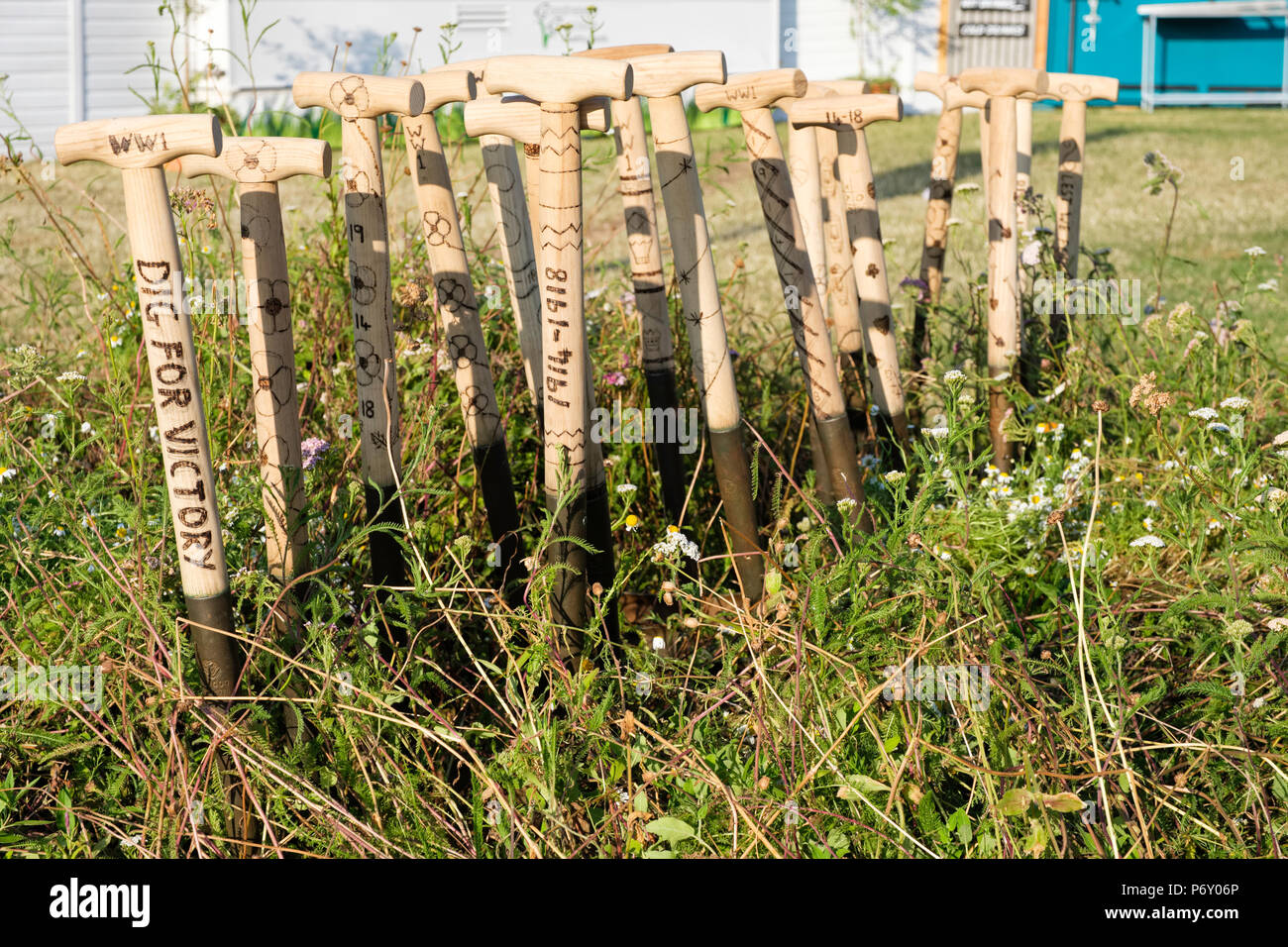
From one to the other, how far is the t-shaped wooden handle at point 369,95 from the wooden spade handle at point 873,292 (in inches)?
42.7

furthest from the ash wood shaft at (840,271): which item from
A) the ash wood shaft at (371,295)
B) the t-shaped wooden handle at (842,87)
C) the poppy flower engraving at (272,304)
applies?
the poppy flower engraving at (272,304)

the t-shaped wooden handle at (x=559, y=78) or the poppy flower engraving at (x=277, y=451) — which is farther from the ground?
the t-shaped wooden handle at (x=559, y=78)

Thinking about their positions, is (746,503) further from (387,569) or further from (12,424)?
(12,424)

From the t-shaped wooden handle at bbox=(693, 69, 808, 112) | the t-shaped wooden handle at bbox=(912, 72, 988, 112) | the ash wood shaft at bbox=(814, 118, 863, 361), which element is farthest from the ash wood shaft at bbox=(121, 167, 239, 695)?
the t-shaped wooden handle at bbox=(912, 72, 988, 112)

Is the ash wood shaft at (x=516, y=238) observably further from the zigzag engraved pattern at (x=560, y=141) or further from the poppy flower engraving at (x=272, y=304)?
the poppy flower engraving at (x=272, y=304)

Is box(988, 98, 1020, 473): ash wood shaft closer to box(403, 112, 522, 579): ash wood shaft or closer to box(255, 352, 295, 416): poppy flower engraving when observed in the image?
box(403, 112, 522, 579): ash wood shaft

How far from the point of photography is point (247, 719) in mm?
1786

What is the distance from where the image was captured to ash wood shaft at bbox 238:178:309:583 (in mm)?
1798

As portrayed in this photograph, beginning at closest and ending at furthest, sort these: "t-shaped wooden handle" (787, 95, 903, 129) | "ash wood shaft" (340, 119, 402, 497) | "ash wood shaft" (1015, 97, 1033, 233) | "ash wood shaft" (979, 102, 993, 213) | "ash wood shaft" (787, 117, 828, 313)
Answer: "ash wood shaft" (340, 119, 402, 497) < "t-shaped wooden handle" (787, 95, 903, 129) < "ash wood shaft" (787, 117, 828, 313) < "ash wood shaft" (979, 102, 993, 213) < "ash wood shaft" (1015, 97, 1033, 233)

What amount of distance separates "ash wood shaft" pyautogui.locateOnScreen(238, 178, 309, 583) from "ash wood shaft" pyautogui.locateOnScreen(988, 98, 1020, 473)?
155cm

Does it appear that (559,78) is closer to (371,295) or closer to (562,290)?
(562,290)

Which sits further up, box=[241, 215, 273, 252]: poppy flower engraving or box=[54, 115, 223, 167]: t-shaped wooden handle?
box=[54, 115, 223, 167]: t-shaped wooden handle

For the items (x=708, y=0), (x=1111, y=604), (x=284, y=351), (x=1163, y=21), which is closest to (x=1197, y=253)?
(x=1111, y=604)

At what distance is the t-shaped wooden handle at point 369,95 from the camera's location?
1.86m
